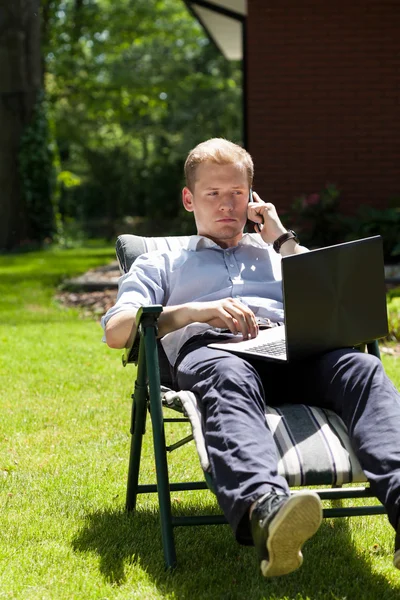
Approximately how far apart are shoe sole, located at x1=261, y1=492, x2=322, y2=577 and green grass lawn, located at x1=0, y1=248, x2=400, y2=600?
30 centimetres

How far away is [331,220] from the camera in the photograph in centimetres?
1139

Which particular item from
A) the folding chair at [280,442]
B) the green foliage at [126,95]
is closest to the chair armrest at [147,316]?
the folding chair at [280,442]

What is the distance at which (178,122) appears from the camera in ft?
105

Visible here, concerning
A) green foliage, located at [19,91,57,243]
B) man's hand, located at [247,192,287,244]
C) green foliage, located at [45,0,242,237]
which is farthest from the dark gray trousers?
green foliage, located at [45,0,242,237]

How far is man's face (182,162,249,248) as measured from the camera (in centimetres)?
354

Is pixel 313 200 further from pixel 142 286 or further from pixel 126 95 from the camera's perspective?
pixel 126 95

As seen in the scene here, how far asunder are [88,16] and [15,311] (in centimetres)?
1760

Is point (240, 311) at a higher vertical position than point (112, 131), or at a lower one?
higher

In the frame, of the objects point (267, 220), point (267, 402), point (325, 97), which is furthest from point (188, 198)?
point (325, 97)

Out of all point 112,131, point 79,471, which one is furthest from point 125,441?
point 112,131

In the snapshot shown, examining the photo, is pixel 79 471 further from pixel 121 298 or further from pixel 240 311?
pixel 240 311

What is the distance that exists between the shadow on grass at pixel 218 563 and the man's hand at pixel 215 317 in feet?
2.54

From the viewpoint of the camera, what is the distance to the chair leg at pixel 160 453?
297cm

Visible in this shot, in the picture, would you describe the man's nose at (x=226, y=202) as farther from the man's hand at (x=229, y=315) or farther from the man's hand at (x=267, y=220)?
the man's hand at (x=229, y=315)
